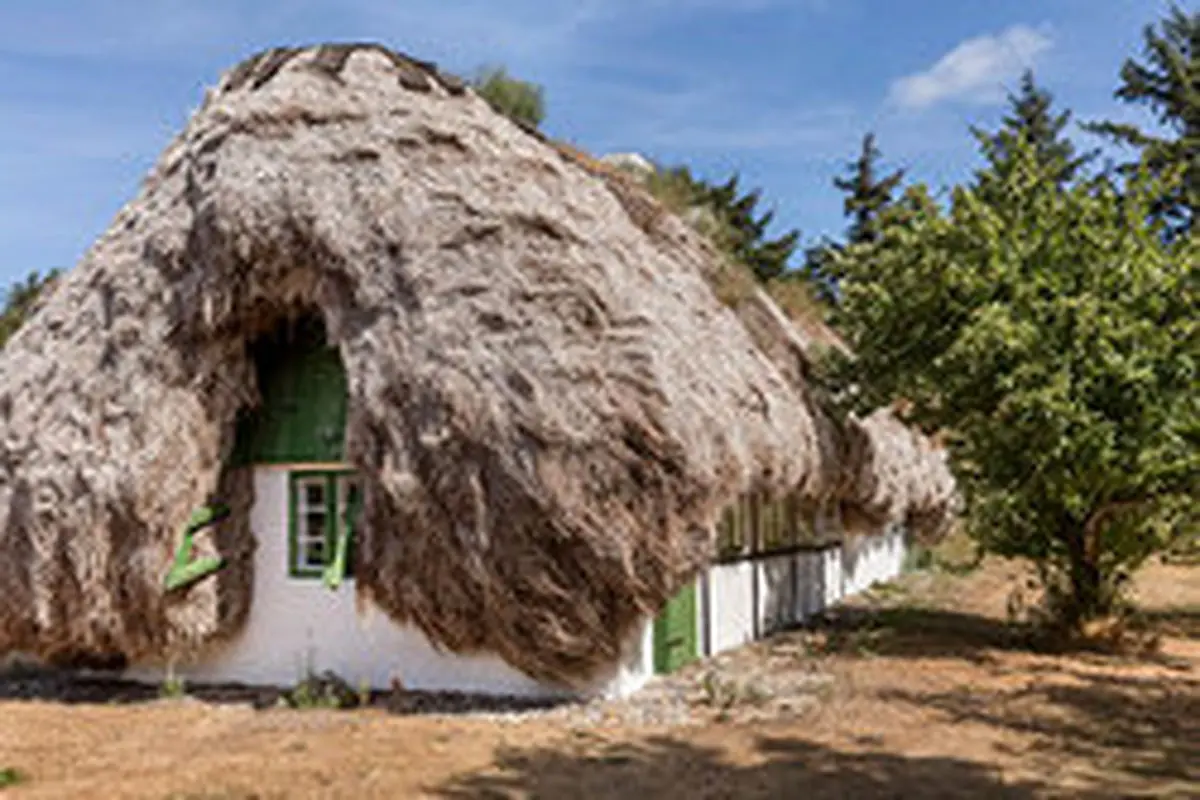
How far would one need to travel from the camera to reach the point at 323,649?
10.9 metres

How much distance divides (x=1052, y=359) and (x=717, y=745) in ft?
20.0

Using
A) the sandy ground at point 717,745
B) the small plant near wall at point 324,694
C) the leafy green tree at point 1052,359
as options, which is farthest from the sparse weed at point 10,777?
the leafy green tree at point 1052,359

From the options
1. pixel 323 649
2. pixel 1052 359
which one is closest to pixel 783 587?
pixel 1052 359

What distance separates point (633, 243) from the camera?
1146 centimetres

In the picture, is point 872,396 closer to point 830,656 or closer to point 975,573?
point 830,656

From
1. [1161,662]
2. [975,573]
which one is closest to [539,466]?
[1161,662]

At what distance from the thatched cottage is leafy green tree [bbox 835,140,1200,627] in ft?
6.75

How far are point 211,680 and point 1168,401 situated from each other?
10660 mm

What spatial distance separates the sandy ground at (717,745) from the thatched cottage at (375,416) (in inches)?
35.1

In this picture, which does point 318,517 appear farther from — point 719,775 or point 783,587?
point 783,587

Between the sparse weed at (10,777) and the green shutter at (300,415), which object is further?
the green shutter at (300,415)

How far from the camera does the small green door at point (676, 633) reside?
10.8 metres

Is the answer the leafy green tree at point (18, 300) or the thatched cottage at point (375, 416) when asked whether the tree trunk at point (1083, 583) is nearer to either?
the thatched cottage at point (375, 416)

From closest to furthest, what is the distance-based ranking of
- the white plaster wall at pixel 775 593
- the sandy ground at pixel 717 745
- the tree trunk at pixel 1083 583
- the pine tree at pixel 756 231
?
the sandy ground at pixel 717 745, the tree trunk at pixel 1083 583, the white plaster wall at pixel 775 593, the pine tree at pixel 756 231
